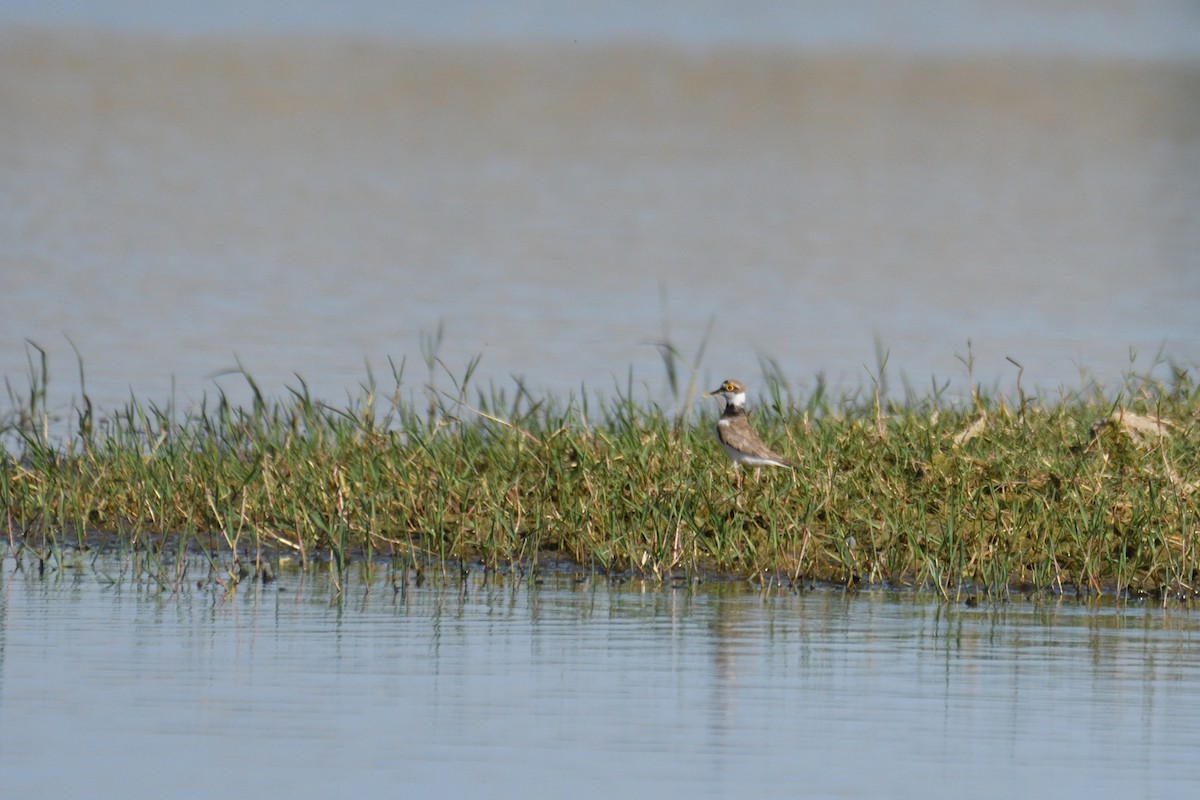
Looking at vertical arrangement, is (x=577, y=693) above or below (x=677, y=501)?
below

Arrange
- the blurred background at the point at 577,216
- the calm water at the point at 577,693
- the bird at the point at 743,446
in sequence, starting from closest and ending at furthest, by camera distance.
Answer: the calm water at the point at 577,693
the bird at the point at 743,446
the blurred background at the point at 577,216

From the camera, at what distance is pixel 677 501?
1036 cm

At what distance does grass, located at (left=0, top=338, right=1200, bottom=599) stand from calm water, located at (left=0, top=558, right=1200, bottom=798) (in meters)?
0.29

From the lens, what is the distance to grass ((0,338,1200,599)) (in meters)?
10.2

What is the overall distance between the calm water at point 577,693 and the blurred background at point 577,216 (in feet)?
13.0

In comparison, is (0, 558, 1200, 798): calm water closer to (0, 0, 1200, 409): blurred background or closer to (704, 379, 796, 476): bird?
(704, 379, 796, 476): bird

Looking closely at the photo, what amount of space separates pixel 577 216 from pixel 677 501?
20.1 m

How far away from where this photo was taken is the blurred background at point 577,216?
63.2 feet

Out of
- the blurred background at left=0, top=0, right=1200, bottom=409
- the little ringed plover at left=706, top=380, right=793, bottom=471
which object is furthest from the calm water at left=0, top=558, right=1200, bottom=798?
the blurred background at left=0, top=0, right=1200, bottom=409

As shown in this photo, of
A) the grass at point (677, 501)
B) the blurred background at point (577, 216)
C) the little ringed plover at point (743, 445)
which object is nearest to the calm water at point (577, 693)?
the grass at point (677, 501)

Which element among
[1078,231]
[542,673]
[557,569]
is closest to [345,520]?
[557,569]

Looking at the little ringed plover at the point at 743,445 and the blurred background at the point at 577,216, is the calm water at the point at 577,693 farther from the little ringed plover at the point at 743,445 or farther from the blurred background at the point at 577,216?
the blurred background at the point at 577,216

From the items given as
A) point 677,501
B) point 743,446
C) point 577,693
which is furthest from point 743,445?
point 577,693

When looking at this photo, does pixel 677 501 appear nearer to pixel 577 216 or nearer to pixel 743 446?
pixel 743 446
